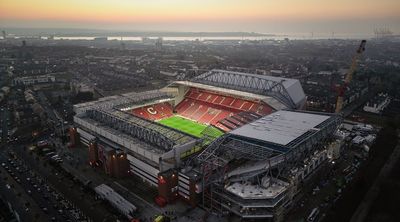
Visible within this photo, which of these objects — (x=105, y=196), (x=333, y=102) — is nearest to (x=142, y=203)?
(x=105, y=196)

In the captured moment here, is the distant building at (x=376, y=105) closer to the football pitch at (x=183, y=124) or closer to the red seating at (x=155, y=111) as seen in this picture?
the football pitch at (x=183, y=124)

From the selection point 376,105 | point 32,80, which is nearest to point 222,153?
point 376,105

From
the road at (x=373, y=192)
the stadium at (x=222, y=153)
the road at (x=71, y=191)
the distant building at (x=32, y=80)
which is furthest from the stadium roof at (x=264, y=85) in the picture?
the distant building at (x=32, y=80)

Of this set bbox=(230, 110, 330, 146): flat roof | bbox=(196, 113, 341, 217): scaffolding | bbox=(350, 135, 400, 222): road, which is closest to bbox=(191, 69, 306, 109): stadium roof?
bbox=(230, 110, 330, 146): flat roof

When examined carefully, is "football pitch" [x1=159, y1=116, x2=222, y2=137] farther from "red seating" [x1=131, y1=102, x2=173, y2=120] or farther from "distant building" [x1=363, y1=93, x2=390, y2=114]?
"distant building" [x1=363, y1=93, x2=390, y2=114]

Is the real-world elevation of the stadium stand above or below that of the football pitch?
above

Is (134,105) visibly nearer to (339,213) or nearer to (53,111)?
(53,111)
